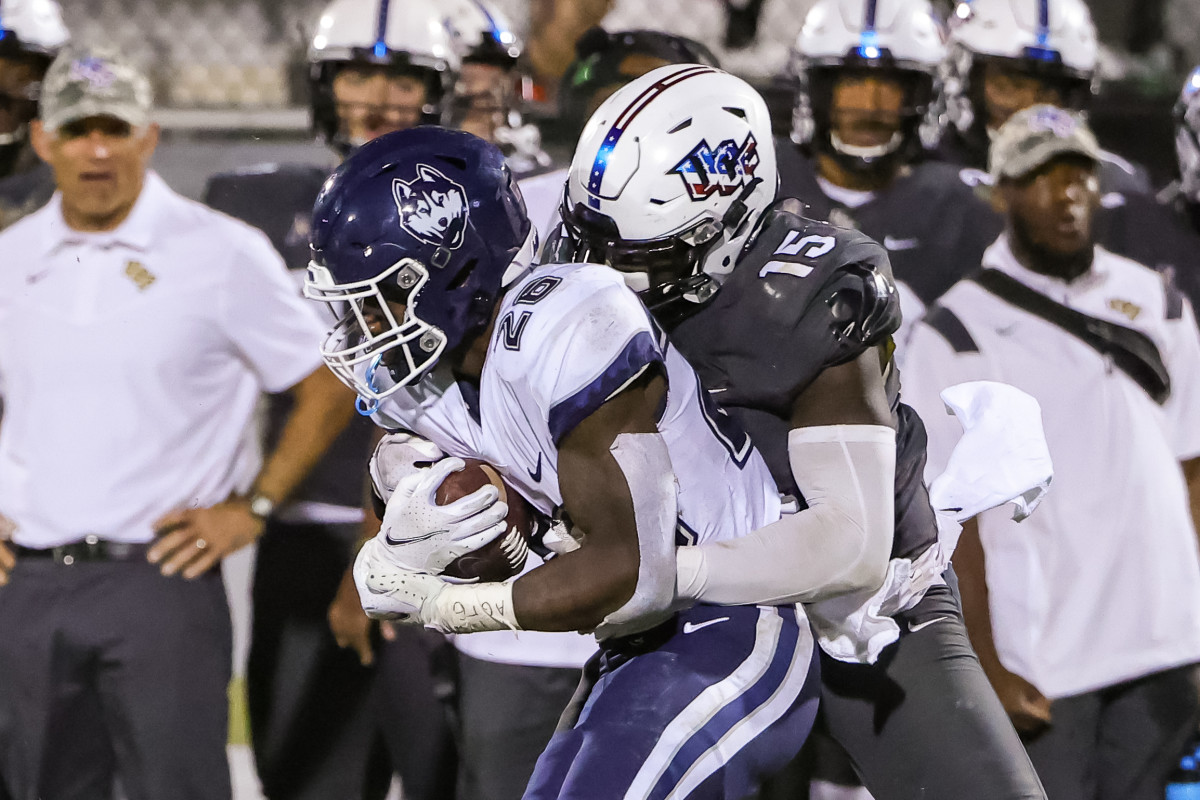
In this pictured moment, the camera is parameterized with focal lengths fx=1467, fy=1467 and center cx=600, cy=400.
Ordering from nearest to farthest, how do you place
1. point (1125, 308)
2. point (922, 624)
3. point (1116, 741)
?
point (922, 624) < point (1116, 741) < point (1125, 308)

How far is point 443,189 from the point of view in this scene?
1.93 meters

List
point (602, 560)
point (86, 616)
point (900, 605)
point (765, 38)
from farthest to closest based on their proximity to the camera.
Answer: point (765, 38), point (86, 616), point (900, 605), point (602, 560)

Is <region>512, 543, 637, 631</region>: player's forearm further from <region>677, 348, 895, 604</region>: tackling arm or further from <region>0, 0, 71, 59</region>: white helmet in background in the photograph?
<region>0, 0, 71, 59</region>: white helmet in background

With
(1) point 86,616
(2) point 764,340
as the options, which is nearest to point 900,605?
(2) point 764,340

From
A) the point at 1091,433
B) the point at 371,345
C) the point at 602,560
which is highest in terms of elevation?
the point at 371,345

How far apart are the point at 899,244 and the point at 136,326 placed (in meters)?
1.60

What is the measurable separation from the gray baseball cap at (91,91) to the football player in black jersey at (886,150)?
1378mm

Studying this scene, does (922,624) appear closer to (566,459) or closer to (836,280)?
(836,280)

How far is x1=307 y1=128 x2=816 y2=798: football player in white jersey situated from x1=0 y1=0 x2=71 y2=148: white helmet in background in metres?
1.75

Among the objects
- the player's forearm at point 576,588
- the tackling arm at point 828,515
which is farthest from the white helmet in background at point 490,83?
the player's forearm at point 576,588

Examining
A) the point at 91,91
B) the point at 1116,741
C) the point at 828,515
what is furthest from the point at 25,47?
the point at 1116,741

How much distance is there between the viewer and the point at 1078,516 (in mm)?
2975

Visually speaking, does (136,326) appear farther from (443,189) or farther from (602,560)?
(602,560)

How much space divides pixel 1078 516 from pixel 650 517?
153cm
